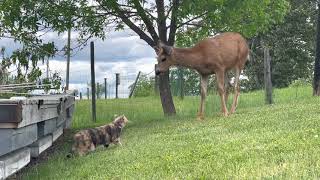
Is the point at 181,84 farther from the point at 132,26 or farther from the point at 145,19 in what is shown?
the point at 145,19

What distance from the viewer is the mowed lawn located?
6309 mm

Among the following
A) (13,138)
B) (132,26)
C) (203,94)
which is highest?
(132,26)

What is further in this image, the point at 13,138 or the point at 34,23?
the point at 34,23

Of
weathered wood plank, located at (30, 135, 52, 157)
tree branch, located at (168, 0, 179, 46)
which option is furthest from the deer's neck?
weathered wood plank, located at (30, 135, 52, 157)

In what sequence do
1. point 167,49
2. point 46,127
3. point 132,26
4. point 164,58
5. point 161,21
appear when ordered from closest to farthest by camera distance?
point 46,127, point 167,49, point 164,58, point 161,21, point 132,26

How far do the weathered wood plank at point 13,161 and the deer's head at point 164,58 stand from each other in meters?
6.26

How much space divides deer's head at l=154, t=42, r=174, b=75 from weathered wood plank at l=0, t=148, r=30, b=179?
6.26 meters

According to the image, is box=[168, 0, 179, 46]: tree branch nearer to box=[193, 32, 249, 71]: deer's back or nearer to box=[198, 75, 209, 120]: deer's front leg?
box=[193, 32, 249, 71]: deer's back

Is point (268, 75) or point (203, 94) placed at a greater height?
point (268, 75)

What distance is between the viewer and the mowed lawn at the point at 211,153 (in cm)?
631

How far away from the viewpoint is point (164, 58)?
1416cm

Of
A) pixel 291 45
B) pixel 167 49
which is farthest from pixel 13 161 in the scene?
pixel 291 45

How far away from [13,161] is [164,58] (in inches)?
279

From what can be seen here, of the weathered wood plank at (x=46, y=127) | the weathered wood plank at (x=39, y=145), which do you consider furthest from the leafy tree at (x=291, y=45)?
the weathered wood plank at (x=39, y=145)
